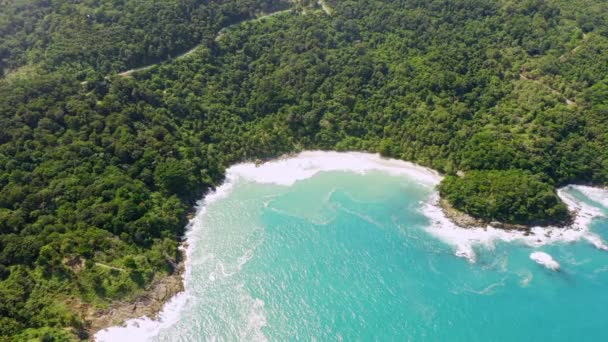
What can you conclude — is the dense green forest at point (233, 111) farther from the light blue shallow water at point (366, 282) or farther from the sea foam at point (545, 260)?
the light blue shallow water at point (366, 282)

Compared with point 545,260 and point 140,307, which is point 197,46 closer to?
point 140,307

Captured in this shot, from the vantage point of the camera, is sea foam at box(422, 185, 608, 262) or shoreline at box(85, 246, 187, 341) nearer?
shoreline at box(85, 246, 187, 341)

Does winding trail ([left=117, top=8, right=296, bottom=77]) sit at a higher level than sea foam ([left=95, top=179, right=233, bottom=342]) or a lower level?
higher

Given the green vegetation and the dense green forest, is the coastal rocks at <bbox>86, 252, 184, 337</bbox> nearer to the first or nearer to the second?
the dense green forest

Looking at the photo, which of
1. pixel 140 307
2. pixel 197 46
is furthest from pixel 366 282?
pixel 197 46

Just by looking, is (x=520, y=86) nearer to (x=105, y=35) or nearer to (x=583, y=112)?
(x=583, y=112)

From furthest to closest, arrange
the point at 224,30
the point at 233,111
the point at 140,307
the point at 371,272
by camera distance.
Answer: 1. the point at 224,30
2. the point at 233,111
3. the point at 371,272
4. the point at 140,307

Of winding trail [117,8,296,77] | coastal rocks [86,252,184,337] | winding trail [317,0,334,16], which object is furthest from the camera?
winding trail [317,0,334,16]

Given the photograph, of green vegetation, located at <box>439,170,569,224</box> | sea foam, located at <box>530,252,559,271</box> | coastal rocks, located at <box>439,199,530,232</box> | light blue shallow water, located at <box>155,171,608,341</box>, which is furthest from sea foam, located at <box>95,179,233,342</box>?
sea foam, located at <box>530,252,559,271</box>
